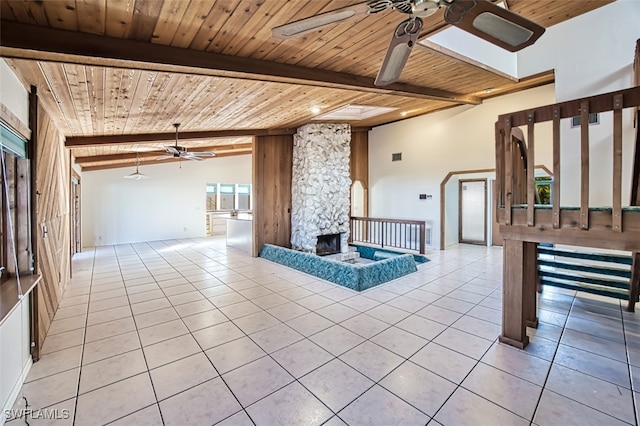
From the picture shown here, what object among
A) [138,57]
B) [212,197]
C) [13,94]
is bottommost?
[212,197]

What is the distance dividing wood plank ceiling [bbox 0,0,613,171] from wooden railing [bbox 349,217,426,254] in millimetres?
3390

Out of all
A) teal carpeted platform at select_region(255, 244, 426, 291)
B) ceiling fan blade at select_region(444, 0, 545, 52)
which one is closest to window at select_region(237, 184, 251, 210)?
teal carpeted platform at select_region(255, 244, 426, 291)

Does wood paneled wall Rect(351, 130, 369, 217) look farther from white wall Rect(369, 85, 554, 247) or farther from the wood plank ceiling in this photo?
the wood plank ceiling

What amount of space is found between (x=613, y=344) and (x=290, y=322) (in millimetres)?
3062

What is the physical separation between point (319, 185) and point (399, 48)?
4649 millimetres

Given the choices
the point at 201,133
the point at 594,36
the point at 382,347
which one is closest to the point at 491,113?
the point at 594,36

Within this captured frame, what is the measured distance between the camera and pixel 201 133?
6062 mm

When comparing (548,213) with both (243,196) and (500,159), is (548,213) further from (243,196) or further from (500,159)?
(243,196)

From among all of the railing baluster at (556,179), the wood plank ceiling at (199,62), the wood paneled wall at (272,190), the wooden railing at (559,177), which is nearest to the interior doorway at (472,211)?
the wood plank ceiling at (199,62)

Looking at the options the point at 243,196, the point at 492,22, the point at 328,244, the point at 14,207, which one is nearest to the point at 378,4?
the point at 492,22

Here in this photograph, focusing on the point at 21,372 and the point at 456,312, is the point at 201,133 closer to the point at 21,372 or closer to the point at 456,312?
the point at 21,372

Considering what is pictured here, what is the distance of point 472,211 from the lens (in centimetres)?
848

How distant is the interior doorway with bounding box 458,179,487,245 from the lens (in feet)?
27.0

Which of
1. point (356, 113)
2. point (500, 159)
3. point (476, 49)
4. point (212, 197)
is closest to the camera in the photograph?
point (500, 159)
